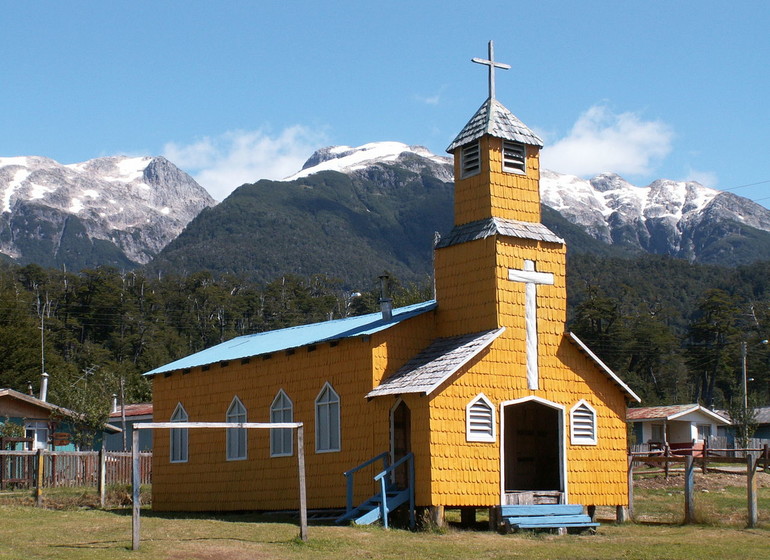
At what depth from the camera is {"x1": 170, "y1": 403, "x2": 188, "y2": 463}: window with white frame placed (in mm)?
34375

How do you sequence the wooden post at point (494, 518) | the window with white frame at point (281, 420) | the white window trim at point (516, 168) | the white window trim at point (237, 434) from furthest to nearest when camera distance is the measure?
the white window trim at point (237, 434) < the window with white frame at point (281, 420) < the white window trim at point (516, 168) < the wooden post at point (494, 518)

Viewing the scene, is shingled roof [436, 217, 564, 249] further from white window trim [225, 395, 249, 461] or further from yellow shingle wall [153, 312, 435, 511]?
white window trim [225, 395, 249, 461]

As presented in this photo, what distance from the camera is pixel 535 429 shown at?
30.5 meters

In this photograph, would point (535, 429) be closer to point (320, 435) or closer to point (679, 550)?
point (320, 435)

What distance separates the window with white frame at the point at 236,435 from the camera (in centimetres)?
3177

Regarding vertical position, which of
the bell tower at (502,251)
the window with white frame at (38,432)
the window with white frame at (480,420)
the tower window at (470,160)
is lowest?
the window with white frame at (38,432)

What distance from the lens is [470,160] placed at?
2917 cm

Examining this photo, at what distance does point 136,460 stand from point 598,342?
87540 mm

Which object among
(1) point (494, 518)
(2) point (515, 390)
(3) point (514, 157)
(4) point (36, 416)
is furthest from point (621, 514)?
(4) point (36, 416)

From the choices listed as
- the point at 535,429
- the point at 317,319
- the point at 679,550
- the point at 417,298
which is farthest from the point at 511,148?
the point at 317,319

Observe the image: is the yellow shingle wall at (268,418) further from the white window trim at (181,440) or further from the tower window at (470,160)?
the tower window at (470,160)

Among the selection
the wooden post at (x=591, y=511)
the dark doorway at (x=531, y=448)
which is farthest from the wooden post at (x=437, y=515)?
the dark doorway at (x=531, y=448)

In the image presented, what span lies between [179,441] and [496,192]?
1326 cm

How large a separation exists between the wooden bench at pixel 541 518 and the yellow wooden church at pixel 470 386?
45 cm
